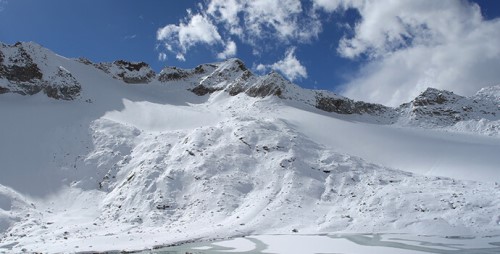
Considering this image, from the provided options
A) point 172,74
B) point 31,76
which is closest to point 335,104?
point 172,74

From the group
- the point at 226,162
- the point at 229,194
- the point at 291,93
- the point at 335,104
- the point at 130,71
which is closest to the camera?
the point at 229,194

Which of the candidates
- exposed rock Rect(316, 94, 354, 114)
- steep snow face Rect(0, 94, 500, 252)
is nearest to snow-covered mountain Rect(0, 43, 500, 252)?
steep snow face Rect(0, 94, 500, 252)

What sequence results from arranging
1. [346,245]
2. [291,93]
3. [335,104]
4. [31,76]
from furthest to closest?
1. [291,93]
2. [335,104]
3. [31,76]
4. [346,245]

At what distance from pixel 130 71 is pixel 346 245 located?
5941cm

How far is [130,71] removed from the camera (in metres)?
75.4

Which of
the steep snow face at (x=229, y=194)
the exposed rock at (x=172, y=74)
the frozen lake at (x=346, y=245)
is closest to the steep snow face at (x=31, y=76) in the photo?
the steep snow face at (x=229, y=194)

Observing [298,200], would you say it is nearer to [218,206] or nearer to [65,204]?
[218,206]

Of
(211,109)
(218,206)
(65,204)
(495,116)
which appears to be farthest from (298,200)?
(495,116)

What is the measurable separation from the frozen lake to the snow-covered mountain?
174cm

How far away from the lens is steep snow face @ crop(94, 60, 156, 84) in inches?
2884

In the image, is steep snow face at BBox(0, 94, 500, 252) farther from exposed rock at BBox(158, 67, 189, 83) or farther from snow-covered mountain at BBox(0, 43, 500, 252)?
exposed rock at BBox(158, 67, 189, 83)

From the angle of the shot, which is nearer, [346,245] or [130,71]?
[346,245]

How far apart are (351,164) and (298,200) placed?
25.8 feet

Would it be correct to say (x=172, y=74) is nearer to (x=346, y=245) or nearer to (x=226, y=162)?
(x=226, y=162)
